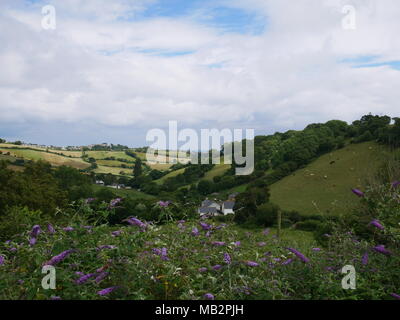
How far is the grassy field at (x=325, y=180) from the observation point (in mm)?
54625

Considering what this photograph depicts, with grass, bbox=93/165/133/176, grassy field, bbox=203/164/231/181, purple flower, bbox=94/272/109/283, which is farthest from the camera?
grass, bbox=93/165/133/176

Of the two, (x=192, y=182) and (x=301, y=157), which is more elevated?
(x=301, y=157)

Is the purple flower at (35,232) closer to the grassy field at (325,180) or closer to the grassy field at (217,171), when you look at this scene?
the grassy field at (325,180)

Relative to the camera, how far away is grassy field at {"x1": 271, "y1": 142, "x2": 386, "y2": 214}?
54625mm

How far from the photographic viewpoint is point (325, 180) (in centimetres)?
6388

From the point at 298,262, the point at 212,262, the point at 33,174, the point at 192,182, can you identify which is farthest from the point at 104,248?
the point at 192,182

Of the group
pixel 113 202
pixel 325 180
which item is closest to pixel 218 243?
pixel 113 202

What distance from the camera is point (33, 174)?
116 feet

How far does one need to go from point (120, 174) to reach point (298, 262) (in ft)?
251

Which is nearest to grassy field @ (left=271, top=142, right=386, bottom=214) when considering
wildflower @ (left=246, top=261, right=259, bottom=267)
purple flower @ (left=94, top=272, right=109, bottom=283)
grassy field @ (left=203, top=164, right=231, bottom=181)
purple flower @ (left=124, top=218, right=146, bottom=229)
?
grassy field @ (left=203, top=164, right=231, bottom=181)

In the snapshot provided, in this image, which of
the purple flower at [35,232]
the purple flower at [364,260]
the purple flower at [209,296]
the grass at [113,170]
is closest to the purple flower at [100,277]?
the purple flower at [209,296]

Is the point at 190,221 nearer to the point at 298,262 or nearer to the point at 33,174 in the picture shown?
the point at 298,262

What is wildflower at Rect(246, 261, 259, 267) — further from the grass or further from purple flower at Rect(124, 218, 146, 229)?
the grass
